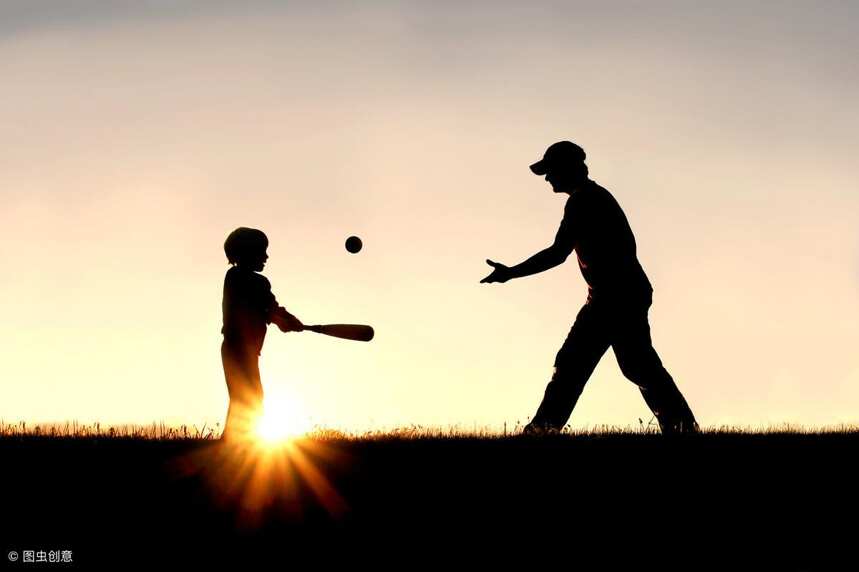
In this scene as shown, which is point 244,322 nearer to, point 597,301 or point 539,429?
point 539,429

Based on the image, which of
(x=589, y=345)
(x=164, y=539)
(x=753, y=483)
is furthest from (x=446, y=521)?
(x=589, y=345)

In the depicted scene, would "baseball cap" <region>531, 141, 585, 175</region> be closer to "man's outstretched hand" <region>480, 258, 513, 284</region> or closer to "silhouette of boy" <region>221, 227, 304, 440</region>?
"man's outstretched hand" <region>480, 258, 513, 284</region>

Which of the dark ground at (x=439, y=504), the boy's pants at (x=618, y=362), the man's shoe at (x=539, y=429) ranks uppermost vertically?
the boy's pants at (x=618, y=362)

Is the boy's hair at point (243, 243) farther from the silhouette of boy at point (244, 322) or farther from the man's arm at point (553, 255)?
the man's arm at point (553, 255)

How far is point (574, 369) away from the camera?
14078 millimetres

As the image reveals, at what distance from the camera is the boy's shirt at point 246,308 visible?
11.9m

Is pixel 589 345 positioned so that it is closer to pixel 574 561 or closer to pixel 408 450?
pixel 408 450

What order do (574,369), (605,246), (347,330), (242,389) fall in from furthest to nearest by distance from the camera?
(574,369), (605,246), (347,330), (242,389)

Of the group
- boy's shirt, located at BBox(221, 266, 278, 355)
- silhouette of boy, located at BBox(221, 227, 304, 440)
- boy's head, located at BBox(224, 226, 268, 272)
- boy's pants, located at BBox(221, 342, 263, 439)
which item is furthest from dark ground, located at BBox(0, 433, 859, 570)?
boy's head, located at BBox(224, 226, 268, 272)

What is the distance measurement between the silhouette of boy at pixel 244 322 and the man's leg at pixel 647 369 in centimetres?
392

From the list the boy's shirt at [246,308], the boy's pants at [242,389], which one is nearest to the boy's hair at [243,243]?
the boy's shirt at [246,308]

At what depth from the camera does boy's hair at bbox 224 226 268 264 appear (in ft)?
39.7

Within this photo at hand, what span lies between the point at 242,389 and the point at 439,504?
3195 millimetres

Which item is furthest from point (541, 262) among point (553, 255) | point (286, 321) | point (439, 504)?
point (439, 504)
